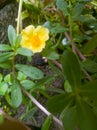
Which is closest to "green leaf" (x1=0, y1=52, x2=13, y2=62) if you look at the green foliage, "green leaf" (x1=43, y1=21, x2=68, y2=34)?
the green foliage

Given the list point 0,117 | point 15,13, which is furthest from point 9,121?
point 15,13

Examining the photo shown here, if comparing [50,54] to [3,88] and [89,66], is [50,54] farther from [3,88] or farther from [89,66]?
[3,88]

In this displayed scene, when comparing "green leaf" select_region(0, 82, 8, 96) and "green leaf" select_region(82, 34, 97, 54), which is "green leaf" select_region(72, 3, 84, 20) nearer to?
"green leaf" select_region(82, 34, 97, 54)

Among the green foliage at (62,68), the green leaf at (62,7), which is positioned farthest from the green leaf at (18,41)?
the green leaf at (62,7)

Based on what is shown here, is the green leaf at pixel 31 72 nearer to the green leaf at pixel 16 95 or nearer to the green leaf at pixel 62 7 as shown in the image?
the green leaf at pixel 16 95

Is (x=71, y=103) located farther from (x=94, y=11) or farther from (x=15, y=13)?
(x=15, y=13)

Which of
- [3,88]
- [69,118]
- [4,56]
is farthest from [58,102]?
[3,88]

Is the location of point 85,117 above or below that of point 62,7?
below
